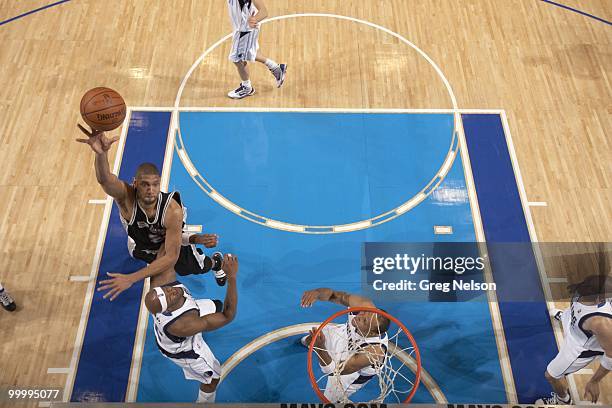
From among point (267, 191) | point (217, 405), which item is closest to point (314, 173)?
point (267, 191)

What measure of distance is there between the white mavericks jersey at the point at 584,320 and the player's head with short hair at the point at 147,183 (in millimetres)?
3440

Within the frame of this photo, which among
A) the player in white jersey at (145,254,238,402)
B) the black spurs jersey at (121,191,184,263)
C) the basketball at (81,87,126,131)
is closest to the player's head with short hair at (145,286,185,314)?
the player in white jersey at (145,254,238,402)

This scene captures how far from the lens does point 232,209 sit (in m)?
5.93

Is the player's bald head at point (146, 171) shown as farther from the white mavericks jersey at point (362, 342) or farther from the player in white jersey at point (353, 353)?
the white mavericks jersey at point (362, 342)

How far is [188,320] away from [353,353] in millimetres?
1281

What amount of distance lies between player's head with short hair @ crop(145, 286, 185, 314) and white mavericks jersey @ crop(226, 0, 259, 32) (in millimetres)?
3375

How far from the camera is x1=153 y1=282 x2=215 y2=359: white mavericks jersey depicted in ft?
13.4

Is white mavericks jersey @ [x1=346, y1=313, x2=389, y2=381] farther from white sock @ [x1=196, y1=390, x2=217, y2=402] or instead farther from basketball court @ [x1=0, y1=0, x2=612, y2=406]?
white sock @ [x1=196, y1=390, x2=217, y2=402]

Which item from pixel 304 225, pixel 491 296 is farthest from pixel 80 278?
pixel 491 296

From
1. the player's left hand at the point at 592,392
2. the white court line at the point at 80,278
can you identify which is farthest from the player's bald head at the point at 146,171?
the player's left hand at the point at 592,392

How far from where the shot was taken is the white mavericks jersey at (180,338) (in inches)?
161

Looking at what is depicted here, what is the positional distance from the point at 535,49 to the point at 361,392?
211 inches

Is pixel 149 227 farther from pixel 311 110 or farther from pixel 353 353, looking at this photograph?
pixel 311 110

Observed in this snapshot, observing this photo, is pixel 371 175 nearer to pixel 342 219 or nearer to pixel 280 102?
pixel 342 219
